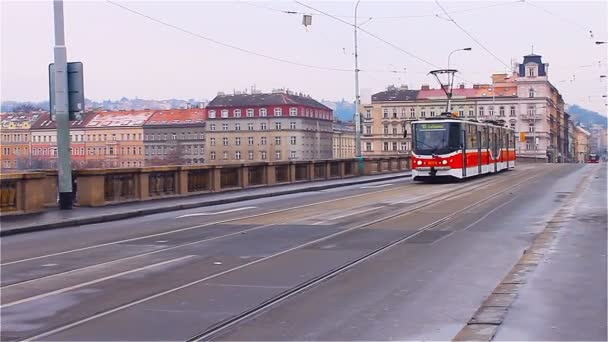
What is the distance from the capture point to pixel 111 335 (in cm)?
774

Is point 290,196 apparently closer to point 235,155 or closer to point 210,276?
point 235,155

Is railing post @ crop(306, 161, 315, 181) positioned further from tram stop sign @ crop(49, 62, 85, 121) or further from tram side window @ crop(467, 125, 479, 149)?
tram stop sign @ crop(49, 62, 85, 121)

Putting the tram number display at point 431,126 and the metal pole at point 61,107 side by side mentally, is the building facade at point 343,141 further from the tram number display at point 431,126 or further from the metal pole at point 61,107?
the metal pole at point 61,107

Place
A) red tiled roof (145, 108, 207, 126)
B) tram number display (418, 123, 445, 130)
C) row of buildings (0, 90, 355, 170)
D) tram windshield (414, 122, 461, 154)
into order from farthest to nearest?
1. tram number display (418, 123, 445, 130)
2. tram windshield (414, 122, 461, 154)
3. red tiled roof (145, 108, 207, 126)
4. row of buildings (0, 90, 355, 170)

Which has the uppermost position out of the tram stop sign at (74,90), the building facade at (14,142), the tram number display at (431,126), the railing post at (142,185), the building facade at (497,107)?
the building facade at (497,107)

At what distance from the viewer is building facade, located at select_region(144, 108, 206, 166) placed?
1039 inches

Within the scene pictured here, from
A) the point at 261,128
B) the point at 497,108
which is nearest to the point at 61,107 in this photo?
the point at 261,128

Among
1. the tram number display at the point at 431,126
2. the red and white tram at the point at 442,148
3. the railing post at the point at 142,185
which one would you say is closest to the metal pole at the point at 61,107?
the railing post at the point at 142,185

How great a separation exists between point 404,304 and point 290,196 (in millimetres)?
23050

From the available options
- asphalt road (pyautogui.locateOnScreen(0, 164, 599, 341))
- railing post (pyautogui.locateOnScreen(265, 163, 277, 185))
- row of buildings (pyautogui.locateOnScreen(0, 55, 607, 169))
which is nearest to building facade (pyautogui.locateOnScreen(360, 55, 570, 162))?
row of buildings (pyautogui.locateOnScreen(0, 55, 607, 169))

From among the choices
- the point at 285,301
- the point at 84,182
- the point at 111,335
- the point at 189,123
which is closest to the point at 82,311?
the point at 111,335

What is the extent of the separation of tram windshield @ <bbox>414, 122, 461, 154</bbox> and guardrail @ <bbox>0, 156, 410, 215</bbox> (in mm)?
5697

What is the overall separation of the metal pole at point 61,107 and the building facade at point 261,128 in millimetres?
7115

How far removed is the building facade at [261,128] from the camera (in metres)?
29.8
